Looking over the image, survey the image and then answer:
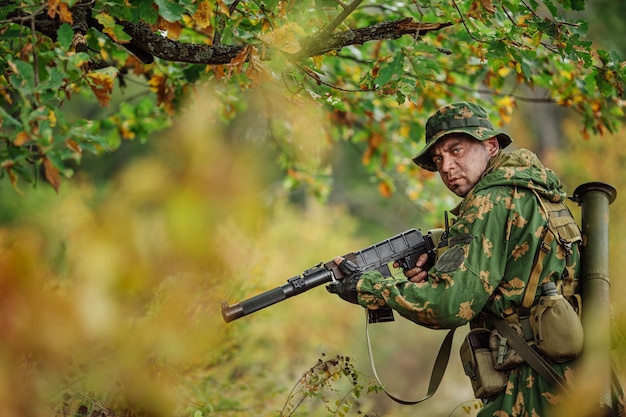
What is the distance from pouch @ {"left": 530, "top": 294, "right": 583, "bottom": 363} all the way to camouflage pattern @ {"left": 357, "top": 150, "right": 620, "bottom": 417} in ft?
0.29

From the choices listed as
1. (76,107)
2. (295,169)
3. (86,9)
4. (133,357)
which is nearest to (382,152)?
(295,169)

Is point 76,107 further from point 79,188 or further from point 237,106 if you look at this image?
point 237,106

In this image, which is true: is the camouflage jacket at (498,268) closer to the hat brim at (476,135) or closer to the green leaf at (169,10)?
the hat brim at (476,135)

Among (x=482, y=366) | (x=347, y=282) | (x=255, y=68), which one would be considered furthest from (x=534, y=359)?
(x=255, y=68)

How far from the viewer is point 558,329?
304 centimetres

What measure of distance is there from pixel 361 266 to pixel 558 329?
1.02 meters

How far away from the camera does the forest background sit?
4.62 metres

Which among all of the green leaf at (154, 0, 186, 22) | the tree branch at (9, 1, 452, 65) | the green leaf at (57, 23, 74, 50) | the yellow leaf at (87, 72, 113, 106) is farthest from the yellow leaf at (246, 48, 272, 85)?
the green leaf at (57, 23, 74, 50)

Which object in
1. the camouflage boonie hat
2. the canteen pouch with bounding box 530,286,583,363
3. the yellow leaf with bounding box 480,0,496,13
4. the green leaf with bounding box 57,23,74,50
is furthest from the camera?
the yellow leaf with bounding box 480,0,496,13

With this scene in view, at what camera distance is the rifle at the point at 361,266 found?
3660 mm

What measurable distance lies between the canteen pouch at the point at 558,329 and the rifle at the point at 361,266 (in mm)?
746

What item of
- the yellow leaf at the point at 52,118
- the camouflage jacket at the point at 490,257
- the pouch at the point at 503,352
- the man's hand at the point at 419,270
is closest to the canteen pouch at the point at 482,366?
the pouch at the point at 503,352

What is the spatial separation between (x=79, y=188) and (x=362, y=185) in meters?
9.90

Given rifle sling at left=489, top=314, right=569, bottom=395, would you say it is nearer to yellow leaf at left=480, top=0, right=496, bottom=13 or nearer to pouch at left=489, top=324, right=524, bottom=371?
pouch at left=489, top=324, right=524, bottom=371
